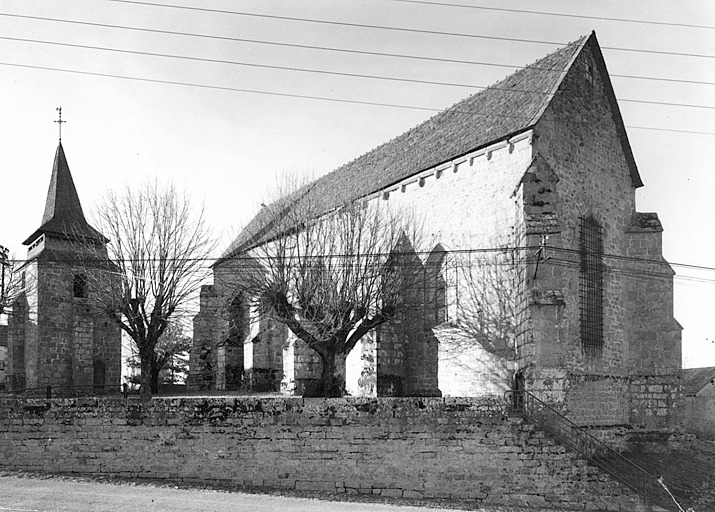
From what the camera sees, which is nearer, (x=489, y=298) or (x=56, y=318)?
(x=489, y=298)

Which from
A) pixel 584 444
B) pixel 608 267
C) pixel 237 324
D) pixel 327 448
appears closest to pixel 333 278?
pixel 327 448

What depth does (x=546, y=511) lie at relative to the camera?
17250 millimetres

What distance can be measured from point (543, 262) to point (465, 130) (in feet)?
24.7

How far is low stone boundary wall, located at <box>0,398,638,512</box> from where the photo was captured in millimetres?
17688

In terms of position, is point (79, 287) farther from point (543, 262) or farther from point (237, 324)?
point (543, 262)

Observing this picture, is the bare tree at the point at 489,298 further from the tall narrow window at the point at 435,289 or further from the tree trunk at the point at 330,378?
the tree trunk at the point at 330,378

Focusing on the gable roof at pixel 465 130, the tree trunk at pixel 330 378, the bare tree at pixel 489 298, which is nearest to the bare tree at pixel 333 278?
the tree trunk at pixel 330 378

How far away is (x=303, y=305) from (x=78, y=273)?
14232mm

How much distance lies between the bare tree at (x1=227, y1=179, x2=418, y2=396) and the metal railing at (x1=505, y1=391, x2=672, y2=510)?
19.1 feet

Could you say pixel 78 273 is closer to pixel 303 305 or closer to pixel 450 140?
pixel 303 305

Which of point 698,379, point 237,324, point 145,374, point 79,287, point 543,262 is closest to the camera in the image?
point 543,262

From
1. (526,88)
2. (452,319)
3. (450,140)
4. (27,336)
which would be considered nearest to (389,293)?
(452,319)

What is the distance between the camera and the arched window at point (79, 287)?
3422 centimetres

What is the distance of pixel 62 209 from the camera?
36156 millimetres
